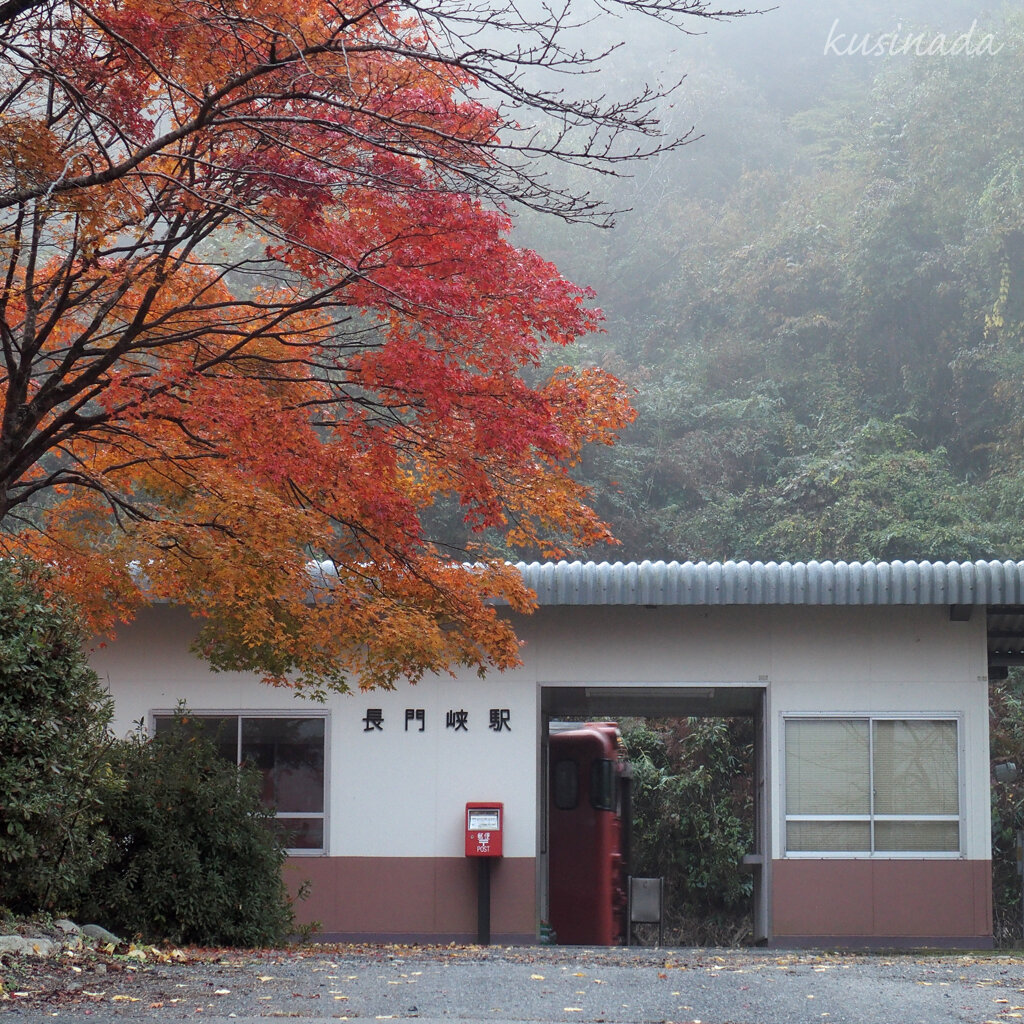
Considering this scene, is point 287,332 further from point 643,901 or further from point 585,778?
point 643,901

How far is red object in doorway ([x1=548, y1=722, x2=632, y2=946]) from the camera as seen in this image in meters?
15.9

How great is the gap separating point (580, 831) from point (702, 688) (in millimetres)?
3485

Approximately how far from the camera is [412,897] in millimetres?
12727

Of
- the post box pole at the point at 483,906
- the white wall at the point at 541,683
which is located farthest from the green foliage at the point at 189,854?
the white wall at the point at 541,683

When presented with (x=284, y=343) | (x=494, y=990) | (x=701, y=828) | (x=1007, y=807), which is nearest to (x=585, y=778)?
(x=701, y=828)

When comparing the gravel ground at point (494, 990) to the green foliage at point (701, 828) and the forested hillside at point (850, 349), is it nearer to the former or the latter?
the green foliage at point (701, 828)

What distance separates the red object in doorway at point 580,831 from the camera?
1588 cm

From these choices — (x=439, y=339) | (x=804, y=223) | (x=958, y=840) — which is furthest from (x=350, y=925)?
(x=804, y=223)

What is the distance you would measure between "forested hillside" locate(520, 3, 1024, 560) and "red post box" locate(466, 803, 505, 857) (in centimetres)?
1569

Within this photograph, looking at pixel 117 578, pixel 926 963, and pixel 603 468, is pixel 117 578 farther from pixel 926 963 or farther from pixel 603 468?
pixel 603 468

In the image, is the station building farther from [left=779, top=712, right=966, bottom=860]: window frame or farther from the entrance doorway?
the entrance doorway

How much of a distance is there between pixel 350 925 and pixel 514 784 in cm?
208

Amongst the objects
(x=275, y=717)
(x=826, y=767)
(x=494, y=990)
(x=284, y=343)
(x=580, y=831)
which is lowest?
(x=580, y=831)

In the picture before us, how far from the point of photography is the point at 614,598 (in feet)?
41.0
